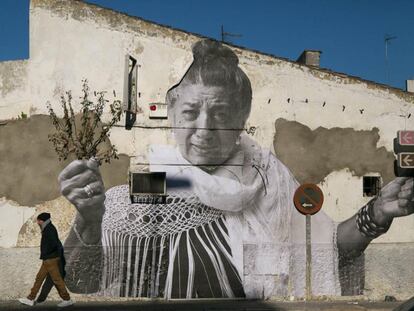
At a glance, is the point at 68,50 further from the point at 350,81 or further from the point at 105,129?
the point at 350,81

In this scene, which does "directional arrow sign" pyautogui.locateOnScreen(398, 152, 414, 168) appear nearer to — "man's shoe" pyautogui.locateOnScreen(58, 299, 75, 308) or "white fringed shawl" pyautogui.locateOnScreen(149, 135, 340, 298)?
"white fringed shawl" pyautogui.locateOnScreen(149, 135, 340, 298)

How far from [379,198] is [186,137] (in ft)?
14.4

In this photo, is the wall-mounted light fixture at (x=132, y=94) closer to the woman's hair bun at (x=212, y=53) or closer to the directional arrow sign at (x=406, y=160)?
the woman's hair bun at (x=212, y=53)

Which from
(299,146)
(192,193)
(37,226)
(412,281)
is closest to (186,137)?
(192,193)

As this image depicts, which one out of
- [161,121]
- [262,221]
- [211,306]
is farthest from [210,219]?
[161,121]

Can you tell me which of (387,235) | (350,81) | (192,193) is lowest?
(387,235)

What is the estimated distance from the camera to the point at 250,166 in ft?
43.3

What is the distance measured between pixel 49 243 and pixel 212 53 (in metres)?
5.23

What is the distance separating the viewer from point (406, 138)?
1303 centimetres

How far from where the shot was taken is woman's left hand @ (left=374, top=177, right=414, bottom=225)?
43.5ft

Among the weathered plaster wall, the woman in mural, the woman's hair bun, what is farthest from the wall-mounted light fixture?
the weathered plaster wall

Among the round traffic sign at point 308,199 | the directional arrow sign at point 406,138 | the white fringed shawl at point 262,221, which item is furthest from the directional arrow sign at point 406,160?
the white fringed shawl at point 262,221

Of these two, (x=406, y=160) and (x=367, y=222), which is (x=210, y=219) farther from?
(x=406, y=160)

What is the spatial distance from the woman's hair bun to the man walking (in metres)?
4.66
